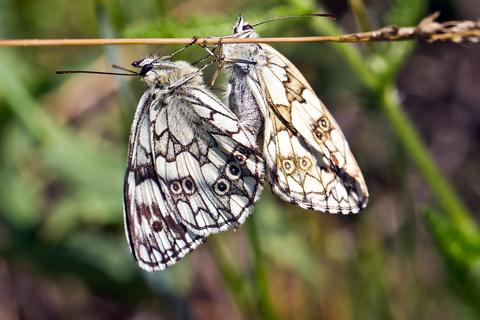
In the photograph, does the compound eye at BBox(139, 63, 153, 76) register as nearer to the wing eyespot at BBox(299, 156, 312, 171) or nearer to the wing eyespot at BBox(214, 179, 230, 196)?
the wing eyespot at BBox(214, 179, 230, 196)

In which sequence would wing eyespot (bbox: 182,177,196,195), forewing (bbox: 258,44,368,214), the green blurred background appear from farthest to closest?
the green blurred background, wing eyespot (bbox: 182,177,196,195), forewing (bbox: 258,44,368,214)

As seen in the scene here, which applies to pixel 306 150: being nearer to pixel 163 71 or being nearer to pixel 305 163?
pixel 305 163

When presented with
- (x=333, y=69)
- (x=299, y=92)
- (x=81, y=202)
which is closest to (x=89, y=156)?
(x=81, y=202)

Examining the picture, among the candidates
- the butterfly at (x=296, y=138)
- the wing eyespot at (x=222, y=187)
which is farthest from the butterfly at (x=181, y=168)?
the butterfly at (x=296, y=138)

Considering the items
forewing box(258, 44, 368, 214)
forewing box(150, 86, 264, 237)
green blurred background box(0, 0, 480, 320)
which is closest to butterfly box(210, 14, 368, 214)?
forewing box(258, 44, 368, 214)

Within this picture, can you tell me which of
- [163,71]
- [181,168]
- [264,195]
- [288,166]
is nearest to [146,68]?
[163,71]
